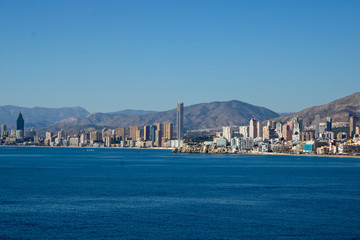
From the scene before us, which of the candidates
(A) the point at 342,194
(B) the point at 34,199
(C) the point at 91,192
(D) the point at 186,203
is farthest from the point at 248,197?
(B) the point at 34,199

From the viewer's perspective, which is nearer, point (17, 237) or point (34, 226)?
point (17, 237)

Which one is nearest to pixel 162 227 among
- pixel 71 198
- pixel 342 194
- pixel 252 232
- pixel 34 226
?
pixel 252 232

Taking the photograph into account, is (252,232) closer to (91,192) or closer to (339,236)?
(339,236)

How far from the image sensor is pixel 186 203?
42.3 m

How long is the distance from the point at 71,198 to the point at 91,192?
200 inches

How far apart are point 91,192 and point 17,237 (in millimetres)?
20483

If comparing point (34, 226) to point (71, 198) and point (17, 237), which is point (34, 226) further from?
point (71, 198)

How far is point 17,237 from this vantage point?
→ 29.2 m

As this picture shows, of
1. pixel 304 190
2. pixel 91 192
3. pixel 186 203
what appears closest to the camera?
pixel 186 203

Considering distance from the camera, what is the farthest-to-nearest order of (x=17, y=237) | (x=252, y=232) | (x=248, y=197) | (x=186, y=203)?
(x=248, y=197) < (x=186, y=203) < (x=252, y=232) < (x=17, y=237)

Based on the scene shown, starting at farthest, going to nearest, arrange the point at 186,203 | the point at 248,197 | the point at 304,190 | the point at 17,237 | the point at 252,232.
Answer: the point at 304,190, the point at 248,197, the point at 186,203, the point at 252,232, the point at 17,237

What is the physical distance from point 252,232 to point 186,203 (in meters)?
11.8

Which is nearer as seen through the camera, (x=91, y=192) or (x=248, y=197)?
(x=248, y=197)

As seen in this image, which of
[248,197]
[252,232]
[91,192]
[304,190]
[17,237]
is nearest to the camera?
[17,237]
